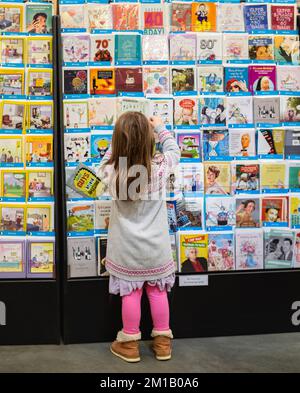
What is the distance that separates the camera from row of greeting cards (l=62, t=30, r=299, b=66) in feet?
11.0

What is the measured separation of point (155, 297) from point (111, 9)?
6.21ft

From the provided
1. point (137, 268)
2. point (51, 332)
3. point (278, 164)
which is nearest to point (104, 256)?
point (137, 268)

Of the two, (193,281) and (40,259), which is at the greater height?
(40,259)

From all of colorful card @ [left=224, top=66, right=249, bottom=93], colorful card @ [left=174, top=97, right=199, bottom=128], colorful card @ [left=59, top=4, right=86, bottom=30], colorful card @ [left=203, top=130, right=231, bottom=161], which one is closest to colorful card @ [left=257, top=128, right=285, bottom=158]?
colorful card @ [left=203, top=130, right=231, bottom=161]

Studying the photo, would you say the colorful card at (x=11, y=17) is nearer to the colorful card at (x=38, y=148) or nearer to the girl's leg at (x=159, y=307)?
the colorful card at (x=38, y=148)

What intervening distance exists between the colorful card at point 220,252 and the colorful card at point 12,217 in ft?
4.05

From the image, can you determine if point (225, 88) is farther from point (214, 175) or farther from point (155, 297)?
point (155, 297)

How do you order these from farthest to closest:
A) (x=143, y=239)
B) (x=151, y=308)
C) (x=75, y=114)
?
1. (x=75, y=114)
2. (x=151, y=308)
3. (x=143, y=239)

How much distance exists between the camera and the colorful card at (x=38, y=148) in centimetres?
331

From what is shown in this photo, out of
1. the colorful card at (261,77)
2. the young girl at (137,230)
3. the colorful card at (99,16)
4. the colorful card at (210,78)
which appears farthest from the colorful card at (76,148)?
the colorful card at (261,77)

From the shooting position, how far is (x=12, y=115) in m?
3.32

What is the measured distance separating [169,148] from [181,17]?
3.22 feet

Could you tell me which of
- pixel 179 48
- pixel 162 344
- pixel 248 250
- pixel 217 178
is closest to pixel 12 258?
pixel 162 344

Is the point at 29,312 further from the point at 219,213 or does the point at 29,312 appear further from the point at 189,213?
the point at 219,213
